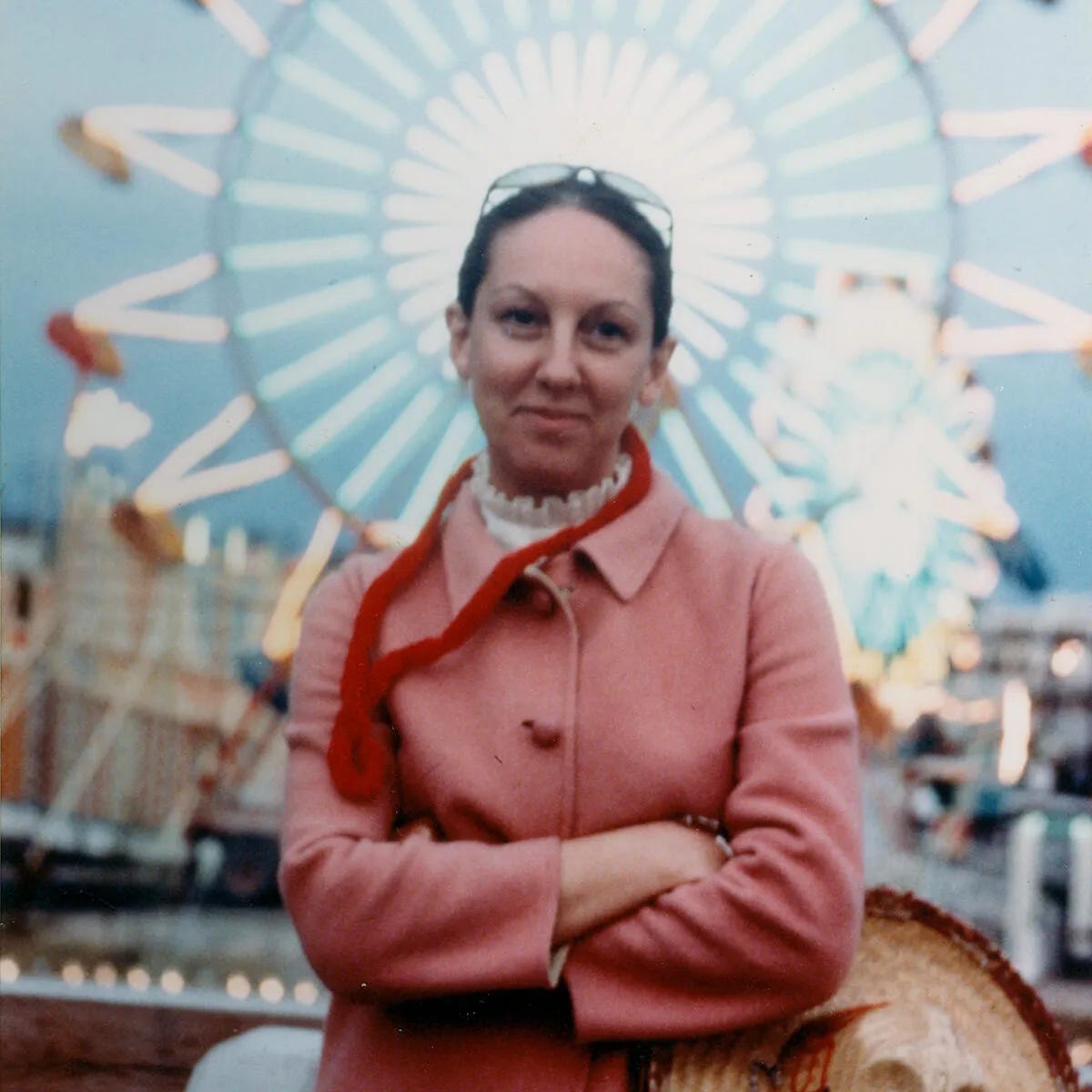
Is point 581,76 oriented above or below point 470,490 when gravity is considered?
above

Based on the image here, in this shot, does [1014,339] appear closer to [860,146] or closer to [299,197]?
[860,146]

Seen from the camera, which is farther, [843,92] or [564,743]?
[843,92]

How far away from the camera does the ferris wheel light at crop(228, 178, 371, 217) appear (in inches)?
100

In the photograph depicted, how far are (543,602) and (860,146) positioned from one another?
137cm

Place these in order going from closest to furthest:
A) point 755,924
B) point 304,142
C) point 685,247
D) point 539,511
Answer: point 755,924 → point 539,511 → point 685,247 → point 304,142

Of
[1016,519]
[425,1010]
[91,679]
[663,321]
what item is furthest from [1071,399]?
[91,679]

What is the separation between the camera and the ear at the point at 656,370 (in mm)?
1583

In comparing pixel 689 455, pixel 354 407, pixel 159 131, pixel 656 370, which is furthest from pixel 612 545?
pixel 159 131

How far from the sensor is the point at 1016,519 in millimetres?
2525

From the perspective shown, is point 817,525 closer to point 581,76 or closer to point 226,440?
point 581,76

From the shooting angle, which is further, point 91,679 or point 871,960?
point 91,679

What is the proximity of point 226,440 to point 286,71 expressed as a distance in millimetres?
681

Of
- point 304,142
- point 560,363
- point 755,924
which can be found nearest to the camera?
point 755,924

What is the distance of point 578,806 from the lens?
1443 millimetres
